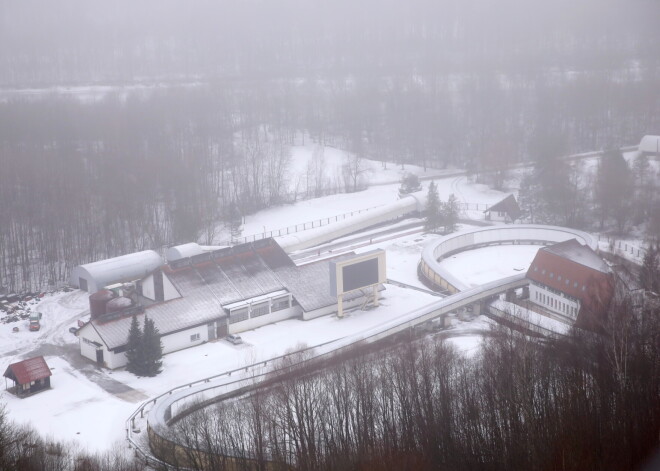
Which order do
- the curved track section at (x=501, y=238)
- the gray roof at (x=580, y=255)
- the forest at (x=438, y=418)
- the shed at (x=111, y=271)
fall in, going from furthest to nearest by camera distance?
the curved track section at (x=501, y=238), the shed at (x=111, y=271), the gray roof at (x=580, y=255), the forest at (x=438, y=418)

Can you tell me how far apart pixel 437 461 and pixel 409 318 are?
7.81 metres

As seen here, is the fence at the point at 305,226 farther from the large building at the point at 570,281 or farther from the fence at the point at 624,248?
the large building at the point at 570,281

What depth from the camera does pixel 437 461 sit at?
1421cm

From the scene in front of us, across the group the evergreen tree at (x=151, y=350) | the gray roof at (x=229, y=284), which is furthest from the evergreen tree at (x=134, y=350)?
the gray roof at (x=229, y=284)

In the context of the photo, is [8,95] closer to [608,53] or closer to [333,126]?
[333,126]

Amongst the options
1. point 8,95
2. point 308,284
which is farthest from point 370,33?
point 308,284

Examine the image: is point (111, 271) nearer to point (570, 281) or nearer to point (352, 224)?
point (352, 224)

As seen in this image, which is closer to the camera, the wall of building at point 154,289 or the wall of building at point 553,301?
the wall of building at point 553,301

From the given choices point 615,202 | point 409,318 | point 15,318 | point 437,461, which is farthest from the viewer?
point 615,202

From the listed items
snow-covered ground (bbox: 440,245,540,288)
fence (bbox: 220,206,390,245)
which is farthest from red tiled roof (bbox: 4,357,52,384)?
fence (bbox: 220,206,390,245)

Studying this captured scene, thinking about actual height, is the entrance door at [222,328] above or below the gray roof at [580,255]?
below

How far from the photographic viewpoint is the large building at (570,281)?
69.0 ft

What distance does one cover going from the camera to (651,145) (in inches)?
1665

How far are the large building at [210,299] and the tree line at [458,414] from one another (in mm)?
4865
